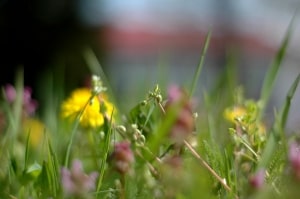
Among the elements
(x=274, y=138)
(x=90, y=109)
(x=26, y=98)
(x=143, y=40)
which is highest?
(x=274, y=138)

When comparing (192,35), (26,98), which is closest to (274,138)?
(26,98)

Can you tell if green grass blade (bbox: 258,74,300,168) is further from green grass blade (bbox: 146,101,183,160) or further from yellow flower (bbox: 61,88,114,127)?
yellow flower (bbox: 61,88,114,127)

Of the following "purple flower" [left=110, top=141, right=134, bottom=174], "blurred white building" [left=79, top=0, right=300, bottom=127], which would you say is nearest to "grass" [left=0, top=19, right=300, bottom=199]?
"purple flower" [left=110, top=141, right=134, bottom=174]

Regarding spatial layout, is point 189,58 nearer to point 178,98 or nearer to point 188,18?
point 188,18

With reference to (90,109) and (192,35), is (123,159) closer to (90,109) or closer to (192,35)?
(90,109)

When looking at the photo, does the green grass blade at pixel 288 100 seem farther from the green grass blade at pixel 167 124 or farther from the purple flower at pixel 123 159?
the purple flower at pixel 123 159

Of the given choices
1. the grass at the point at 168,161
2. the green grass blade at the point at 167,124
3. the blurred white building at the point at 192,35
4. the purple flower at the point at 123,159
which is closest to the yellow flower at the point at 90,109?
the grass at the point at 168,161
